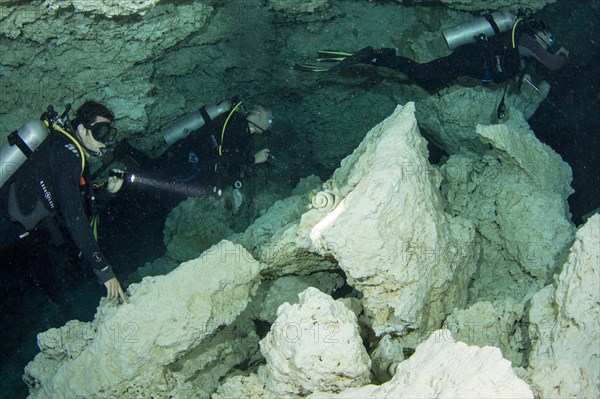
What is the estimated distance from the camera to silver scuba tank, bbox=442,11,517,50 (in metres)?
5.60

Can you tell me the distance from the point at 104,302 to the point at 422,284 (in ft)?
8.44

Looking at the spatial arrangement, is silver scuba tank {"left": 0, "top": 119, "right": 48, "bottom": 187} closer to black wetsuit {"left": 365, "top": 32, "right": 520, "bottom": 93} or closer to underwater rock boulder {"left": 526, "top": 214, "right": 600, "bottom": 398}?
black wetsuit {"left": 365, "top": 32, "right": 520, "bottom": 93}

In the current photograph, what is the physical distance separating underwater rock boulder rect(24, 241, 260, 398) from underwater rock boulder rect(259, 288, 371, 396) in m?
0.74

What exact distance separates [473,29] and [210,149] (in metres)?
3.98

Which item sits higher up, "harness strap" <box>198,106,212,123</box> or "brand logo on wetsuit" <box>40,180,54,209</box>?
"brand logo on wetsuit" <box>40,180,54,209</box>

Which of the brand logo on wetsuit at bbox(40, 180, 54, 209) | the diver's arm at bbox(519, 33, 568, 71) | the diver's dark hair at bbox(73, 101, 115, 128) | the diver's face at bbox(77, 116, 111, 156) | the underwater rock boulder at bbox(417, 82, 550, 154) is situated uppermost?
the diver's dark hair at bbox(73, 101, 115, 128)

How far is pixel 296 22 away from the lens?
19.8ft

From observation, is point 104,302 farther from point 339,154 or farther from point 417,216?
point 339,154

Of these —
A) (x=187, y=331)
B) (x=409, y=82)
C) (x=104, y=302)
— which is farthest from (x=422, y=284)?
(x=409, y=82)

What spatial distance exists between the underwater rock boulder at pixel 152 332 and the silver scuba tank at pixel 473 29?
439cm

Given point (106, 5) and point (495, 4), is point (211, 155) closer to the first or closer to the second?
point (106, 5)

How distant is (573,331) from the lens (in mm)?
2307

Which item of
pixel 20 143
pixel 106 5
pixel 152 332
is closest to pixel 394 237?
pixel 152 332

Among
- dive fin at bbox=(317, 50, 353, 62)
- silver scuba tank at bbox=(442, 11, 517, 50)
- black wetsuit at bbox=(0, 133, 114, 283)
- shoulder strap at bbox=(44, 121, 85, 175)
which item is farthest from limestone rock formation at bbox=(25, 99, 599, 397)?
dive fin at bbox=(317, 50, 353, 62)
